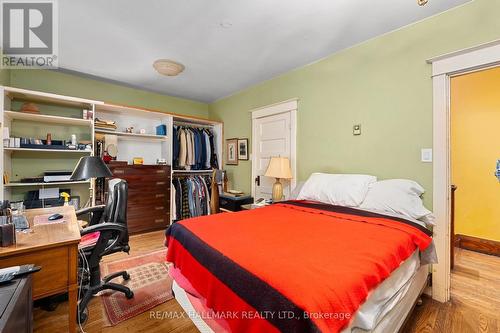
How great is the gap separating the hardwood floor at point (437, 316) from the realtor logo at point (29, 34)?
2486mm

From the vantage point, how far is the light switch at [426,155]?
78.1 inches

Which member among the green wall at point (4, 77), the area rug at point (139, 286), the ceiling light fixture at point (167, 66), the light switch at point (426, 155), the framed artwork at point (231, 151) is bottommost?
the area rug at point (139, 286)

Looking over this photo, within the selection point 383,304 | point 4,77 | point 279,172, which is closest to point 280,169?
point 279,172

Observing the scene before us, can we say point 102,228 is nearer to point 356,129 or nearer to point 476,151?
point 356,129

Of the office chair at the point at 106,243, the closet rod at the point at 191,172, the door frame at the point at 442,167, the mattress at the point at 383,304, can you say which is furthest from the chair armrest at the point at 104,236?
the door frame at the point at 442,167

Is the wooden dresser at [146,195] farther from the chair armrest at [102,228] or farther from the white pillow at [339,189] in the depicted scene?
the white pillow at [339,189]

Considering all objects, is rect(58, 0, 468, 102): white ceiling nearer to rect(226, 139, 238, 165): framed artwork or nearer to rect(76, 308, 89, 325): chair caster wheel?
rect(226, 139, 238, 165): framed artwork

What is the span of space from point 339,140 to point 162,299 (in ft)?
7.92

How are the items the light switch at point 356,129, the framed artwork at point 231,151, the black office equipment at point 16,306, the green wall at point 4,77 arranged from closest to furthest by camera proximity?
the black office equipment at point 16,306 < the light switch at point 356,129 < the green wall at point 4,77 < the framed artwork at point 231,151

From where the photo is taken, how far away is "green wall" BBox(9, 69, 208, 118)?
9.90 feet

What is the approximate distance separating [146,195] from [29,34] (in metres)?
2.29

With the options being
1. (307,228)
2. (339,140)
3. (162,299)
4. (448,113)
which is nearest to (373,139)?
(339,140)

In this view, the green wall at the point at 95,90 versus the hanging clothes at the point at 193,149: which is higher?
the green wall at the point at 95,90

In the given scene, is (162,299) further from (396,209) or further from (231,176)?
(231,176)
